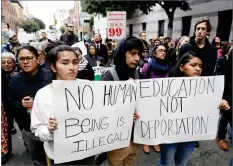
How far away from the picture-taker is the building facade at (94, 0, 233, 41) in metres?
11.9

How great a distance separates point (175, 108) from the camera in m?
1.85

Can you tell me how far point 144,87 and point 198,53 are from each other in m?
1.44

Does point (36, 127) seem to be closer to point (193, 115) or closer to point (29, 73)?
point (29, 73)

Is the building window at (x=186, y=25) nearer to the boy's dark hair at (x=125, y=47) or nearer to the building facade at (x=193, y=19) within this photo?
the building facade at (x=193, y=19)

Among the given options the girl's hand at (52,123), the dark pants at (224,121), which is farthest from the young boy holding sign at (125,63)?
the dark pants at (224,121)

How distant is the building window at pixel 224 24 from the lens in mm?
11762

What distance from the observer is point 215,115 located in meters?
1.95

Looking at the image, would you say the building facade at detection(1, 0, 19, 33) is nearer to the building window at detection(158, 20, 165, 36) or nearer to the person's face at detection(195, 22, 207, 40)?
the building window at detection(158, 20, 165, 36)

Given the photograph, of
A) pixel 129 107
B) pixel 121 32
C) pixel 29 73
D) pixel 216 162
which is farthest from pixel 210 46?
pixel 121 32

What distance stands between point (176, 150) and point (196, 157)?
1089 millimetres

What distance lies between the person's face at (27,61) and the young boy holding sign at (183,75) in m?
1.41

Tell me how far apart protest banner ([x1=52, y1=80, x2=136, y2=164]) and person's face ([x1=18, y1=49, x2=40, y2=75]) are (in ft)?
2.90

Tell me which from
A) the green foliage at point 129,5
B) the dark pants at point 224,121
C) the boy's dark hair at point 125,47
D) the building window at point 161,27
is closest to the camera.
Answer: the boy's dark hair at point 125,47

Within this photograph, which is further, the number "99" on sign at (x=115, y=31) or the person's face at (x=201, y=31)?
the number "99" on sign at (x=115, y=31)
